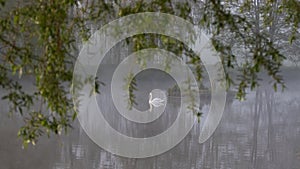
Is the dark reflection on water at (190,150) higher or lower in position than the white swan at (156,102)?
lower

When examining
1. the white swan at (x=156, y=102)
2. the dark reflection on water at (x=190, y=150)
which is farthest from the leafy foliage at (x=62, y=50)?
the white swan at (x=156, y=102)

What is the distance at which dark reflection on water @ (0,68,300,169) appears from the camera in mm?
5477

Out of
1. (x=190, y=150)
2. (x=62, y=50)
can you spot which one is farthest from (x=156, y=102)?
(x=62, y=50)

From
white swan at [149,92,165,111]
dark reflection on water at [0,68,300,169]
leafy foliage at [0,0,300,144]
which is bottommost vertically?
dark reflection on water at [0,68,300,169]

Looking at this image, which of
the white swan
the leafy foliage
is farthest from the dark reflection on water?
the leafy foliage

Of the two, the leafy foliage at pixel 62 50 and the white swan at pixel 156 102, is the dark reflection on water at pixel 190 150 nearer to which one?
the white swan at pixel 156 102

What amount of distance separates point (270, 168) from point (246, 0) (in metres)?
3.62

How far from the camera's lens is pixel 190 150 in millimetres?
6234

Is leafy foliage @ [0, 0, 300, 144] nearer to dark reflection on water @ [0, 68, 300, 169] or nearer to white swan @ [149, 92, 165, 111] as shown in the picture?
dark reflection on water @ [0, 68, 300, 169]

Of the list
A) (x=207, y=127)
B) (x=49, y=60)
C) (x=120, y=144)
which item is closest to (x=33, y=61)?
(x=49, y=60)

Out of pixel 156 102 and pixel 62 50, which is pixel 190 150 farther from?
pixel 62 50

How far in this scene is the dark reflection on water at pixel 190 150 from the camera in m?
5.48

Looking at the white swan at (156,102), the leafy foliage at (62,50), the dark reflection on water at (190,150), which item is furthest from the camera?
the white swan at (156,102)

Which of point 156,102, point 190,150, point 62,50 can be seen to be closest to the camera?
point 62,50
